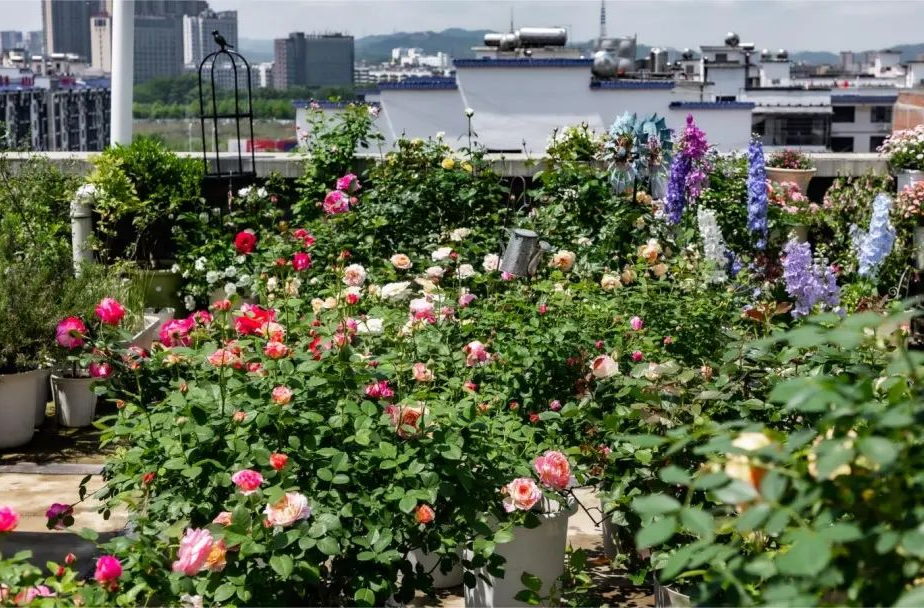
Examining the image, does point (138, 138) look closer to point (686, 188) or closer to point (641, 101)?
point (686, 188)

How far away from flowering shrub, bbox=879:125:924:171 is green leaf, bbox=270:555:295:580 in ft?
20.3

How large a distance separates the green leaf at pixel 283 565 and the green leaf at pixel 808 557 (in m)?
1.26

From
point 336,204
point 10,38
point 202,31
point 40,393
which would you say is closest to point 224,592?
point 40,393

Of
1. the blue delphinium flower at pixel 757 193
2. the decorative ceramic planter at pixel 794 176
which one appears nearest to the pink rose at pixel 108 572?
the blue delphinium flower at pixel 757 193

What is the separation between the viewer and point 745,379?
11.1ft

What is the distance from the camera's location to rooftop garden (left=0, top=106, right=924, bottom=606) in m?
1.50

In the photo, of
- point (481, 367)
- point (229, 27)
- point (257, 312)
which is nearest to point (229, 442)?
point (257, 312)

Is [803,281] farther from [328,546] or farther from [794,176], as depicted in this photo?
[794,176]

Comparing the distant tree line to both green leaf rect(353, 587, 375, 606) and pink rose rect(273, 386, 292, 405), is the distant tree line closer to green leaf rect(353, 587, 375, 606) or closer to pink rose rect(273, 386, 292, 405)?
pink rose rect(273, 386, 292, 405)

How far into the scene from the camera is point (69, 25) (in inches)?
6097

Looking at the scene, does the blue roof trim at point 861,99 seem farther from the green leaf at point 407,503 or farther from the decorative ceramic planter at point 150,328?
the green leaf at point 407,503

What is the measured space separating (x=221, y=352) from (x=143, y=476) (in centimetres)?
36

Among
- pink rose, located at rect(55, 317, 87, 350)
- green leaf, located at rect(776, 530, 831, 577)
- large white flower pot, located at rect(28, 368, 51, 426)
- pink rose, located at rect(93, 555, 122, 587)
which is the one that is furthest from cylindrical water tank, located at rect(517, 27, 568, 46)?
green leaf, located at rect(776, 530, 831, 577)

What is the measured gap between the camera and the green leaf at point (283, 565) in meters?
2.33
